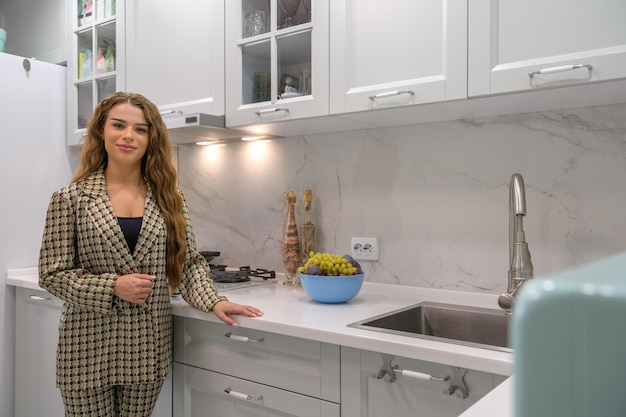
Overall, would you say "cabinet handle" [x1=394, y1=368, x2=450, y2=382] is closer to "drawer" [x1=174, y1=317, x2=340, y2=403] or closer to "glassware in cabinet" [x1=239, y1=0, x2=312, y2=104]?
"drawer" [x1=174, y1=317, x2=340, y2=403]

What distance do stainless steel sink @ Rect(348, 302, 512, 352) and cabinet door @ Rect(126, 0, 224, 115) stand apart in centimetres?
101

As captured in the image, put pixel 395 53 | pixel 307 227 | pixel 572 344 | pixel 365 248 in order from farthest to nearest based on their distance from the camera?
pixel 307 227, pixel 365 248, pixel 395 53, pixel 572 344

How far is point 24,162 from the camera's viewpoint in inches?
102

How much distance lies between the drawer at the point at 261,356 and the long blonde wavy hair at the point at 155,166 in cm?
20

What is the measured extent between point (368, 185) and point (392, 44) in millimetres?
593

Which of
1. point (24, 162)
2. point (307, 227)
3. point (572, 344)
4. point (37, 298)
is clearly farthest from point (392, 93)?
point (24, 162)

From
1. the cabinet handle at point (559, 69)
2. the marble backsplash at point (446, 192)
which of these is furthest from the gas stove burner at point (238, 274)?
the cabinet handle at point (559, 69)

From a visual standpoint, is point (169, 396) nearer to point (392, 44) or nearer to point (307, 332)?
point (307, 332)

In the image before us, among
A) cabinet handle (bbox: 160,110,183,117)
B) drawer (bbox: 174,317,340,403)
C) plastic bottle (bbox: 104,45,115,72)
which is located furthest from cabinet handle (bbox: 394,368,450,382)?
plastic bottle (bbox: 104,45,115,72)

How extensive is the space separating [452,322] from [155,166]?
1.06 metres

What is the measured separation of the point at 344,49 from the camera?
1.73 meters

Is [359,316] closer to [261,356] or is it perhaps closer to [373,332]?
[373,332]

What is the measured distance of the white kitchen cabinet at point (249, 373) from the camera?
4.83 ft

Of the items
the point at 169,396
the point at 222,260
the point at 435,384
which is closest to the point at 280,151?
the point at 222,260
